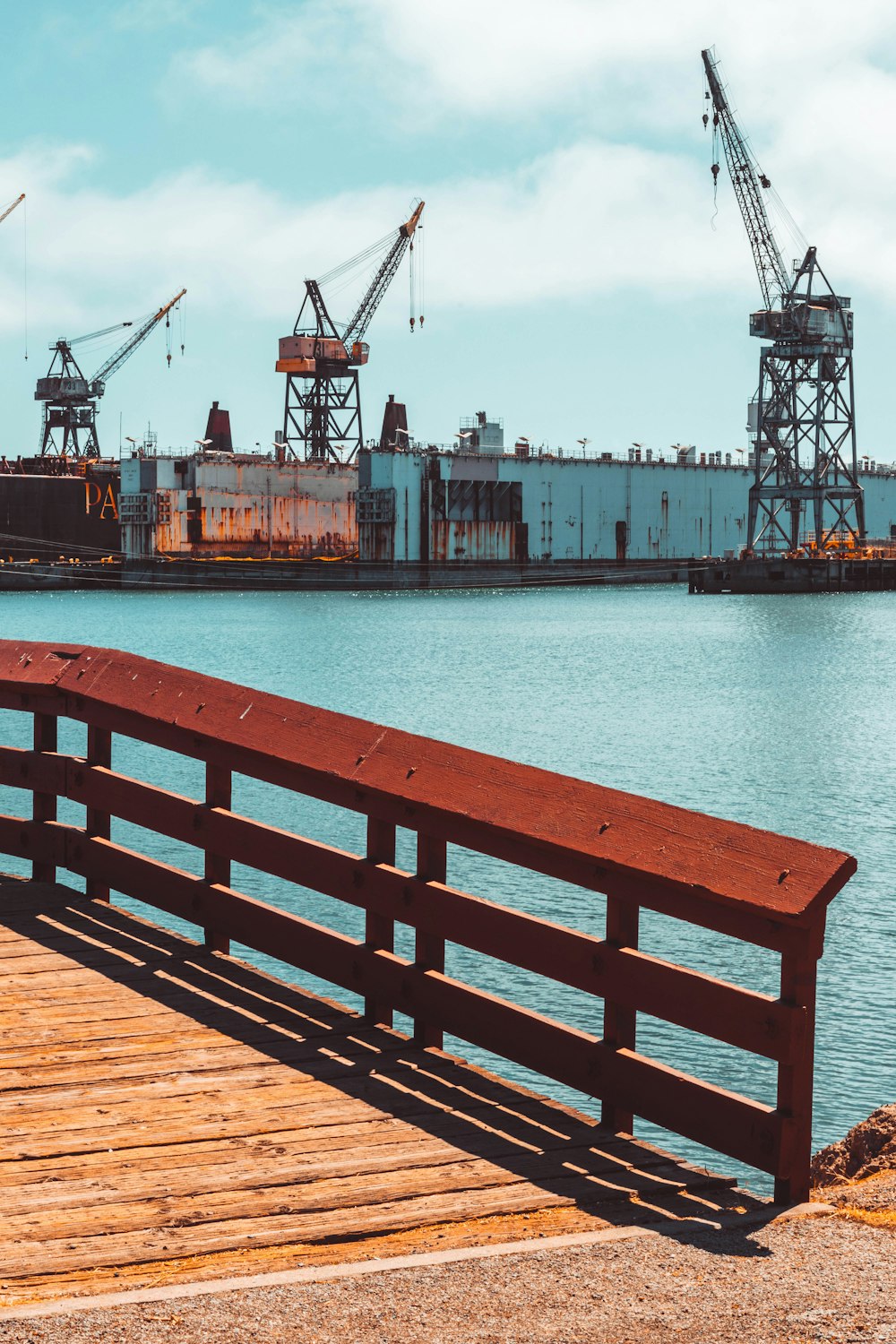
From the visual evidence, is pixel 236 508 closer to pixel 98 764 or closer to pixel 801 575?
pixel 801 575

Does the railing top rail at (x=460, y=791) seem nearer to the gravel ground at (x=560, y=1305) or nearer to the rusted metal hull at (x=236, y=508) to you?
the gravel ground at (x=560, y=1305)

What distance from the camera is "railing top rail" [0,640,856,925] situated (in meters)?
4.56

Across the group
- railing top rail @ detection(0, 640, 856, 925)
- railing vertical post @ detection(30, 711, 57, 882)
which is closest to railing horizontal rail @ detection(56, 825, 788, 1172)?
railing vertical post @ detection(30, 711, 57, 882)

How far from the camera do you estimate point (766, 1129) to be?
4.66 metres

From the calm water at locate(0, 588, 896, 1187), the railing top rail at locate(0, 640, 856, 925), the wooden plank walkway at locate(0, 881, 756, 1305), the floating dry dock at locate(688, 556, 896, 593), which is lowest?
the calm water at locate(0, 588, 896, 1187)

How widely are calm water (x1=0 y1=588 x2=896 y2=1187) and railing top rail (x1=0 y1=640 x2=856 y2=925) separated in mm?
4775

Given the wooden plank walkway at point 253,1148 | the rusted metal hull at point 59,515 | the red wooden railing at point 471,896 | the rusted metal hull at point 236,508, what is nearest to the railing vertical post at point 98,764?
the red wooden railing at point 471,896

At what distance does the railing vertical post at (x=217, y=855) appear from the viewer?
6773mm

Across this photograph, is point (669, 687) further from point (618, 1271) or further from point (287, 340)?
point (287, 340)

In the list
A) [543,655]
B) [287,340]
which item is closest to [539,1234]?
[543,655]

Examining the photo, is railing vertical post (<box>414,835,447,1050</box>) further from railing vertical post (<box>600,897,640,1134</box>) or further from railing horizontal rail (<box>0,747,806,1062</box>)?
railing vertical post (<box>600,897,640,1134</box>)

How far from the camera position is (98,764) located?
7633mm

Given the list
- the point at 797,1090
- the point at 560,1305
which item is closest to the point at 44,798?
the point at 797,1090

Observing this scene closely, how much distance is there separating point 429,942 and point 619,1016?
3.38 feet
